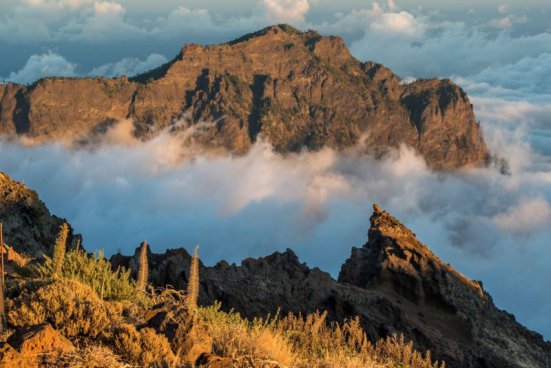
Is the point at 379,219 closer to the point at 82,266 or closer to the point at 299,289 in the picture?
the point at 299,289

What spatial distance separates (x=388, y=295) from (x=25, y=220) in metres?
24.0

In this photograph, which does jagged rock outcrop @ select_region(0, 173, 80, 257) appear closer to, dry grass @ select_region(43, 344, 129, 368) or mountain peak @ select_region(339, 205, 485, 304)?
mountain peak @ select_region(339, 205, 485, 304)

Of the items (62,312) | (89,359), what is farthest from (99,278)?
(89,359)

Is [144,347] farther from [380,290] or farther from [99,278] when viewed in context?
[380,290]

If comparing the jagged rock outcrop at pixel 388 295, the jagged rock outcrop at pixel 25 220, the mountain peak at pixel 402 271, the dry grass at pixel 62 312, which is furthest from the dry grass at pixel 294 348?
the mountain peak at pixel 402 271

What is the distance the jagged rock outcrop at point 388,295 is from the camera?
3266 cm

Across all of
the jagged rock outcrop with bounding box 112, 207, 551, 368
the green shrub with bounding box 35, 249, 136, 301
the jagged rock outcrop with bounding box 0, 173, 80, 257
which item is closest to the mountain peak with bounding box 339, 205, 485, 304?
the jagged rock outcrop with bounding box 112, 207, 551, 368

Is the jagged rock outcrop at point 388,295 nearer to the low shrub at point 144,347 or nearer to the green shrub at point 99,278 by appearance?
the green shrub at point 99,278

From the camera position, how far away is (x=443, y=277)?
5456 cm

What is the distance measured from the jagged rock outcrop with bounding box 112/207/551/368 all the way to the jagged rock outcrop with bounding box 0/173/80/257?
250 inches

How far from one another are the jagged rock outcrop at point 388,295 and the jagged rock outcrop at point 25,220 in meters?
6.35

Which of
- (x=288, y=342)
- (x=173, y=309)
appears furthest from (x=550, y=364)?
(x=173, y=309)

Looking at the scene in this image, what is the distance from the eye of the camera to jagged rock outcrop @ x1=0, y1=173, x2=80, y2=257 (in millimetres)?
36656

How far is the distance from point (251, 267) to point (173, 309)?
2467 cm
